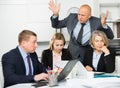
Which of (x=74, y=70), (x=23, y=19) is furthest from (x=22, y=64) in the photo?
(x=23, y=19)

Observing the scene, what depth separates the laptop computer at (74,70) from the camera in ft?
7.18

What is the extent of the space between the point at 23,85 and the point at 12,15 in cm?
259

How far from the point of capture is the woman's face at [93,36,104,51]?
309 cm

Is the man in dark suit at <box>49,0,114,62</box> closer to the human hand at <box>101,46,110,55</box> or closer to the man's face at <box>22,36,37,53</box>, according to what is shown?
the human hand at <box>101,46,110,55</box>

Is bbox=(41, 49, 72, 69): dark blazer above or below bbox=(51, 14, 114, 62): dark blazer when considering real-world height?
below

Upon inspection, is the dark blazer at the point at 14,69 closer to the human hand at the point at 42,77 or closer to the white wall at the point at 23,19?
the human hand at the point at 42,77

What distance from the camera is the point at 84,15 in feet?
11.8

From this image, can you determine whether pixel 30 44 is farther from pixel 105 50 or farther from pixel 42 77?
pixel 105 50

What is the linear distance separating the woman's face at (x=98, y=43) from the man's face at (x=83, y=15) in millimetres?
532

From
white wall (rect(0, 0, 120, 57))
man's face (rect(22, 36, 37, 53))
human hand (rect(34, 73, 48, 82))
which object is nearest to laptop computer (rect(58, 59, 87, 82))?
human hand (rect(34, 73, 48, 82))

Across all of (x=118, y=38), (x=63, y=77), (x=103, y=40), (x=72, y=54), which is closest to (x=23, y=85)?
(x=63, y=77)

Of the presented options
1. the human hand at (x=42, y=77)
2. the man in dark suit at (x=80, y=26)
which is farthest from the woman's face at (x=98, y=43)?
the human hand at (x=42, y=77)

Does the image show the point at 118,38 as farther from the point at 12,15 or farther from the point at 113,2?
the point at 12,15

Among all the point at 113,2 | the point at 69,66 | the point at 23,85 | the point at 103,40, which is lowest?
the point at 23,85
